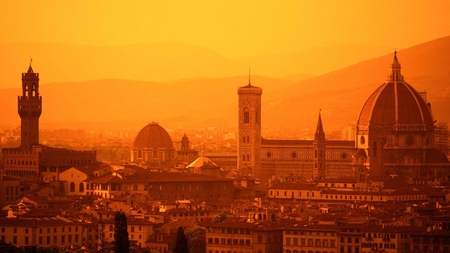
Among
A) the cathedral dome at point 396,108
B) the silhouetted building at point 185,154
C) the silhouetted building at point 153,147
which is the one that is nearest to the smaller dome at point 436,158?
the cathedral dome at point 396,108

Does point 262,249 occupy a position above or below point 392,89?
below

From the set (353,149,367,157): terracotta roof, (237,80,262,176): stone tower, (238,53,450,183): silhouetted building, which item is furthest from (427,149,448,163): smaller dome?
(237,80,262,176): stone tower

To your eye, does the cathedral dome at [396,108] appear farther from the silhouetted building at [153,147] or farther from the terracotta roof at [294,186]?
the terracotta roof at [294,186]

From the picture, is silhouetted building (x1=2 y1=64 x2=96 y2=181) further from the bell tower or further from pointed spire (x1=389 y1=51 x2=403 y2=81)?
pointed spire (x1=389 y1=51 x2=403 y2=81)

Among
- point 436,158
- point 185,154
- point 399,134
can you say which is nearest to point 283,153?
point 185,154

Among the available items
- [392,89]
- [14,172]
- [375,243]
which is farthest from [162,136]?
[375,243]

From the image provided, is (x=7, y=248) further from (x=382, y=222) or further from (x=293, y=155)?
(x=293, y=155)

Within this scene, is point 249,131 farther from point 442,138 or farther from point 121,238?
point 121,238
